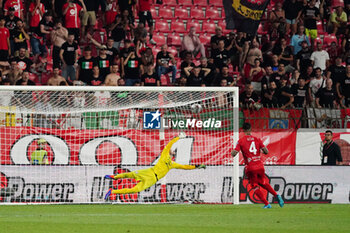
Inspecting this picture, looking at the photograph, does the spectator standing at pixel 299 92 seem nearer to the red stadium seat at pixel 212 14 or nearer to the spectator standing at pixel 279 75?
the spectator standing at pixel 279 75

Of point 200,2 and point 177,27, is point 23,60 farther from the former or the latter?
point 200,2

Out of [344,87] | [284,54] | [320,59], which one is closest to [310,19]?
[320,59]

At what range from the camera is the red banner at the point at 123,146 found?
1627 cm

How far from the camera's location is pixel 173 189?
54.1ft

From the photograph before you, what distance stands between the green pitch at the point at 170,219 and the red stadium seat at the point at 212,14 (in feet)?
41.2

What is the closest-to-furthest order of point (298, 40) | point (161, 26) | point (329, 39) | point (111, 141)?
1. point (111, 141)
2. point (298, 40)
3. point (161, 26)
4. point (329, 39)

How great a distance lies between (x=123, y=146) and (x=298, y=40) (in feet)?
30.6

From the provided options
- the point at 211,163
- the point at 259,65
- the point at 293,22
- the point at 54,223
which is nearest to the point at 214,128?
the point at 211,163

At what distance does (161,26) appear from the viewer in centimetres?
2511

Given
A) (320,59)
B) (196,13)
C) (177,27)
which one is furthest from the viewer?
(196,13)

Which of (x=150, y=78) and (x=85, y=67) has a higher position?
(x=85, y=67)

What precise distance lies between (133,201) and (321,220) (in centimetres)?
592

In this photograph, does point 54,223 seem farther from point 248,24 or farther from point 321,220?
point 248,24

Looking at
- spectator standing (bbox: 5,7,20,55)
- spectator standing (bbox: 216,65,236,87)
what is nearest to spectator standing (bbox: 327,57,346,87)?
spectator standing (bbox: 216,65,236,87)
